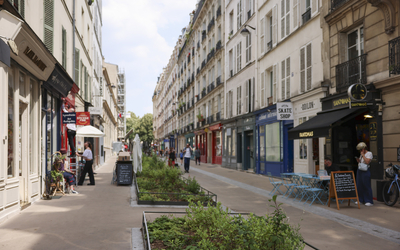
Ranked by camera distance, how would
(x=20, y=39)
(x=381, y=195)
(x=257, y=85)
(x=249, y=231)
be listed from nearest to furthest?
(x=249, y=231) < (x=20, y=39) < (x=381, y=195) < (x=257, y=85)

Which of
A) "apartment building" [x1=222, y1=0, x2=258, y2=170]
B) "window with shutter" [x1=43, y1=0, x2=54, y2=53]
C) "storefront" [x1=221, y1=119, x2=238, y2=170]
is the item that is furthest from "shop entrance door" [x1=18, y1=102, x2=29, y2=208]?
"storefront" [x1=221, y1=119, x2=238, y2=170]

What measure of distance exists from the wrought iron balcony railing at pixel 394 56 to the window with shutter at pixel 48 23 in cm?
1050

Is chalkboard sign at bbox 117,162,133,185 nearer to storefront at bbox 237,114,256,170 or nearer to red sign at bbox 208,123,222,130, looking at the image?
storefront at bbox 237,114,256,170

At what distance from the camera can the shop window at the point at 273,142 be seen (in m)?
19.0

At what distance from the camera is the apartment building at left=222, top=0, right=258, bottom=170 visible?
907 inches

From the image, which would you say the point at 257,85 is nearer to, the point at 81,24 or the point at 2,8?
the point at 81,24

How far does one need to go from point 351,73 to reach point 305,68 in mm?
3487

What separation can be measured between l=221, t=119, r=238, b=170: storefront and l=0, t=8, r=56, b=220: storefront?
17564 millimetres

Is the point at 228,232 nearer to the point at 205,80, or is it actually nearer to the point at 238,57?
the point at 238,57

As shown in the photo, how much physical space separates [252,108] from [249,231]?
19.2 meters

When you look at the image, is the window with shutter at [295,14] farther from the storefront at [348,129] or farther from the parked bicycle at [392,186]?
the parked bicycle at [392,186]

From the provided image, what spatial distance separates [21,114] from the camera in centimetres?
900

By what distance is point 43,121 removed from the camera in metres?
10.9

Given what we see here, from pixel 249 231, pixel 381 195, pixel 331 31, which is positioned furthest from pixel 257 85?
pixel 249 231
